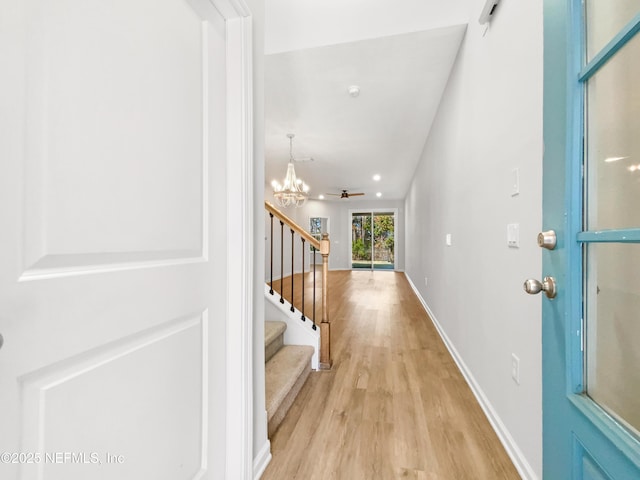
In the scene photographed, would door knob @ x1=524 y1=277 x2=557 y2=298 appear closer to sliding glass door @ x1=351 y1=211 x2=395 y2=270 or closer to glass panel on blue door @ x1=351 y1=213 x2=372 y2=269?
sliding glass door @ x1=351 y1=211 x2=395 y2=270

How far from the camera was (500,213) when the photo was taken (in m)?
1.51

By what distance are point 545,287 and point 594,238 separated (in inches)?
8.1

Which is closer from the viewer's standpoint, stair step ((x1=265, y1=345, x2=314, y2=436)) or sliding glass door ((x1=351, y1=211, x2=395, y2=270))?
stair step ((x1=265, y1=345, x2=314, y2=436))

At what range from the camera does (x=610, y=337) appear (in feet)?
2.15

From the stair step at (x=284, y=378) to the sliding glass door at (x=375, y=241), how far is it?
795cm

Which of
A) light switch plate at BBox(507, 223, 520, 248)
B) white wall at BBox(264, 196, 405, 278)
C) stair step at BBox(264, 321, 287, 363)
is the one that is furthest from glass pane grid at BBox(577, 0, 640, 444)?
white wall at BBox(264, 196, 405, 278)

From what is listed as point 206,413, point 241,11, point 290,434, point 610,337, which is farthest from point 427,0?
point 290,434

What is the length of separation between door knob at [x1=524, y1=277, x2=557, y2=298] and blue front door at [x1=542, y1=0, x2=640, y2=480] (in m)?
0.02

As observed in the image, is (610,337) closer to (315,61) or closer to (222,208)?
Result: (222,208)

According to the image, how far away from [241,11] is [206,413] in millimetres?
1523

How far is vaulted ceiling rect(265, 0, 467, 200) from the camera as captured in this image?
6.99 ft

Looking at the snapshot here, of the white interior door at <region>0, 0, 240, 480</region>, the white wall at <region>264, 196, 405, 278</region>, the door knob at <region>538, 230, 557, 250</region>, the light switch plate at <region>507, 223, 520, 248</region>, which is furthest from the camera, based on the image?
the white wall at <region>264, 196, 405, 278</region>

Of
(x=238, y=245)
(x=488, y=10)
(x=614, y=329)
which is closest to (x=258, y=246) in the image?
(x=238, y=245)

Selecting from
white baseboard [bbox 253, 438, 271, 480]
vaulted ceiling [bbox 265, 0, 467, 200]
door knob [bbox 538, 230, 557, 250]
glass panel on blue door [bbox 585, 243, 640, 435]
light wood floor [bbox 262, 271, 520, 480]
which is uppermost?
vaulted ceiling [bbox 265, 0, 467, 200]
